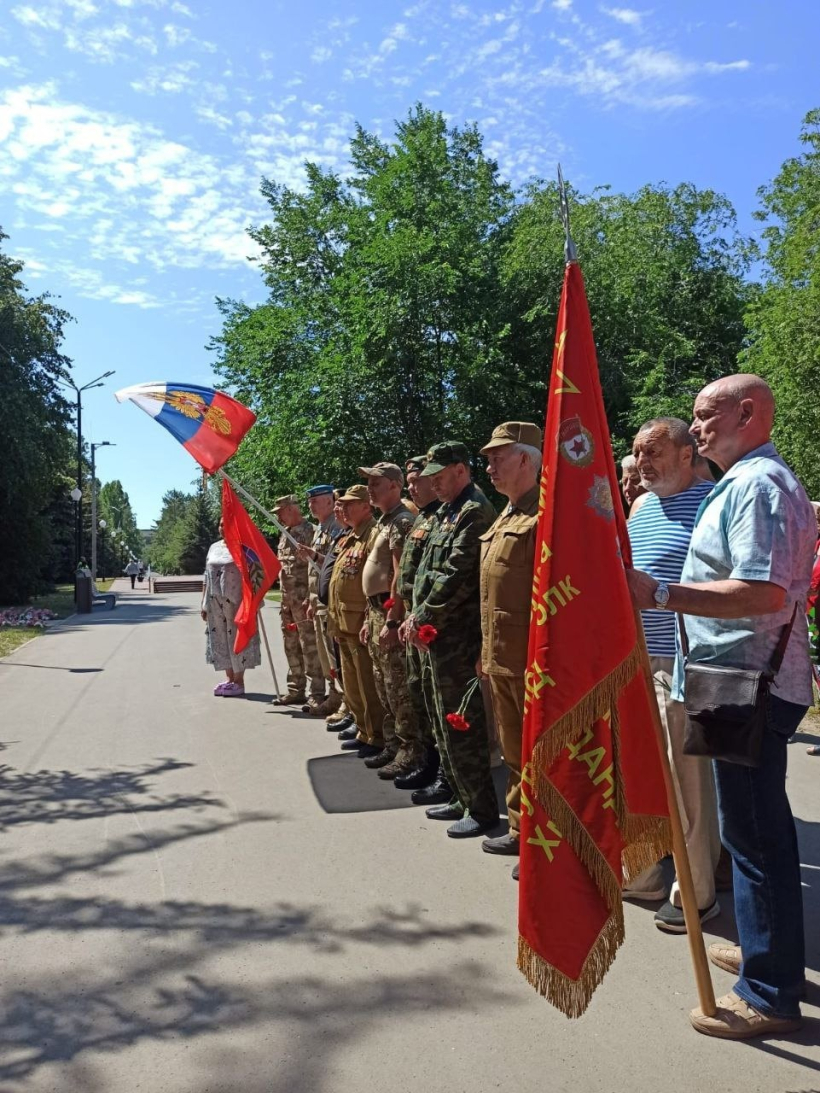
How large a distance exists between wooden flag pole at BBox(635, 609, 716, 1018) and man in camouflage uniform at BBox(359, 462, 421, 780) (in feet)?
10.6

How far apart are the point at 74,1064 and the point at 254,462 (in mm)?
23443

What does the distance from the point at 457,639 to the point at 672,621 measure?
4.66ft

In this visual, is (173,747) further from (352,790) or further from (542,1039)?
(542,1039)

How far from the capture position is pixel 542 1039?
292 cm

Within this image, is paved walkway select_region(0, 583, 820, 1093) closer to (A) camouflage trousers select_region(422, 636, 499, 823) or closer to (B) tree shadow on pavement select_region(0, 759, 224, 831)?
(B) tree shadow on pavement select_region(0, 759, 224, 831)

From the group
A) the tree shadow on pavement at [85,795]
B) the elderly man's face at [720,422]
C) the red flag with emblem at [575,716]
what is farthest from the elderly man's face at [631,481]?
the tree shadow on pavement at [85,795]

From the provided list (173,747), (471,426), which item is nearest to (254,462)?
(471,426)

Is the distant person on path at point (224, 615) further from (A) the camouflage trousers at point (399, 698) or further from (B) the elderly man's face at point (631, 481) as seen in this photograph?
(B) the elderly man's face at point (631, 481)

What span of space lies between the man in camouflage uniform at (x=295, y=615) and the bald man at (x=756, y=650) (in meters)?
6.40

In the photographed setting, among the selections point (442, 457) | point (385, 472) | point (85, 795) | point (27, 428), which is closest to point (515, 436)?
point (442, 457)

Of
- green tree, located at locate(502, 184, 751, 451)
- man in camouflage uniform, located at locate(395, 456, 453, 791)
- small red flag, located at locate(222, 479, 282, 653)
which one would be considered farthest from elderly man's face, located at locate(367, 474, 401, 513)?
green tree, located at locate(502, 184, 751, 451)

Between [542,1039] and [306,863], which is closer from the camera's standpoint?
[542,1039]

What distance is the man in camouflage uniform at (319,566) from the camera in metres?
8.43

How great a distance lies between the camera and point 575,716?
112 inches
